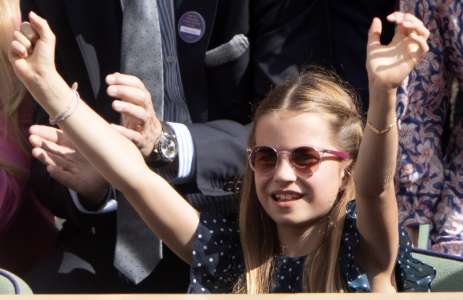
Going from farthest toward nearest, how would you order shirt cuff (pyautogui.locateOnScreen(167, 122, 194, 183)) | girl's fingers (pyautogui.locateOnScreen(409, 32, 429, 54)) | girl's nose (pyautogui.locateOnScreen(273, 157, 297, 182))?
shirt cuff (pyautogui.locateOnScreen(167, 122, 194, 183)), girl's nose (pyautogui.locateOnScreen(273, 157, 297, 182)), girl's fingers (pyautogui.locateOnScreen(409, 32, 429, 54))

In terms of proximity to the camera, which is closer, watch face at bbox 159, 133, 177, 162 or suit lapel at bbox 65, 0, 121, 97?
watch face at bbox 159, 133, 177, 162

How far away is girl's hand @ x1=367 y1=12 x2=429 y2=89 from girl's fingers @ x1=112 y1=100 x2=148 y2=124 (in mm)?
510

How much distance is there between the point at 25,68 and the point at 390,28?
998 mm

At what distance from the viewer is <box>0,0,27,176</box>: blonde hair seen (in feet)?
8.39

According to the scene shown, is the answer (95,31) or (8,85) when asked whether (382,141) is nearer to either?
(95,31)

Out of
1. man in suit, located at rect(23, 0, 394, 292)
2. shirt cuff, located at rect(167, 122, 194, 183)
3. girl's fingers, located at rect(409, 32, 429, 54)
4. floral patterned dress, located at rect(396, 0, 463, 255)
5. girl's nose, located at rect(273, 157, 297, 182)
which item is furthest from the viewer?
floral patterned dress, located at rect(396, 0, 463, 255)

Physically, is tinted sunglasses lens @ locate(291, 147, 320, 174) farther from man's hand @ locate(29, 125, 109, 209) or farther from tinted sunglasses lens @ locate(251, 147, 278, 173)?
man's hand @ locate(29, 125, 109, 209)

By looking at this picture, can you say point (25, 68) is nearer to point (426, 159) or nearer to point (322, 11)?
point (322, 11)

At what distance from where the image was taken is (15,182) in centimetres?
251

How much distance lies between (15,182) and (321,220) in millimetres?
856

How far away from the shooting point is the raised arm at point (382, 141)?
5.75 ft

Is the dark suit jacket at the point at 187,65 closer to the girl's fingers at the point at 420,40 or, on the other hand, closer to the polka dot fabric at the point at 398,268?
the polka dot fabric at the point at 398,268

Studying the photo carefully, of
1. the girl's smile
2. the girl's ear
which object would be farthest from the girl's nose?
the girl's ear

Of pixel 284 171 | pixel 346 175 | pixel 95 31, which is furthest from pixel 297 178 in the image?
pixel 95 31
